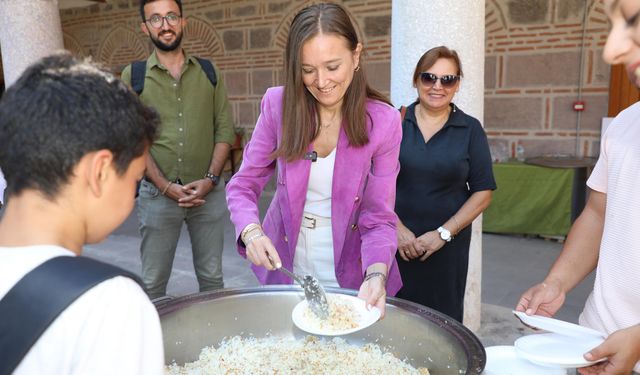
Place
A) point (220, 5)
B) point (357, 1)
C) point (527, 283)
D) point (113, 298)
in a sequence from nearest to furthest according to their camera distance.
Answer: point (113, 298) → point (527, 283) → point (357, 1) → point (220, 5)

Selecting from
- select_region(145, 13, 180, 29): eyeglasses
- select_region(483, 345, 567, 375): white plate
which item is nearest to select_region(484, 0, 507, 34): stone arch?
select_region(145, 13, 180, 29): eyeglasses

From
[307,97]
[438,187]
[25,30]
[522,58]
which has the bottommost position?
[438,187]

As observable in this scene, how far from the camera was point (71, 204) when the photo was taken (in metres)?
0.80

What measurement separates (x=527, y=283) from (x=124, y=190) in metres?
A: 3.83

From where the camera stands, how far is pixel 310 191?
187 centimetres

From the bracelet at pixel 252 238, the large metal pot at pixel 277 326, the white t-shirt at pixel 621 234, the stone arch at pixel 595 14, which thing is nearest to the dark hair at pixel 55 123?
the large metal pot at pixel 277 326

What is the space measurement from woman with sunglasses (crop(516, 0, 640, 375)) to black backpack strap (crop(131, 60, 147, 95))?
7.50ft

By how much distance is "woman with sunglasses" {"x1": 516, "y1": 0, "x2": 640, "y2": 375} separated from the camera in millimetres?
1178

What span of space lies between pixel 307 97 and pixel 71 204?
1.13 meters

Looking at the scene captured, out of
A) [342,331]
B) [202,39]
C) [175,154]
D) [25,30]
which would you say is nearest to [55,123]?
[342,331]

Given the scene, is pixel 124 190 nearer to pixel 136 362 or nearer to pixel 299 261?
pixel 136 362

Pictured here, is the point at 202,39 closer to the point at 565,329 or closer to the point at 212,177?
the point at 212,177

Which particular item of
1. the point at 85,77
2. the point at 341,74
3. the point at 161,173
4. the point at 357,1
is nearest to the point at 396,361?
the point at 341,74

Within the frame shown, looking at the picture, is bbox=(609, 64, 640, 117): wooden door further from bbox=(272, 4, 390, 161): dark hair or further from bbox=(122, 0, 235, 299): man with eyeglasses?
bbox=(272, 4, 390, 161): dark hair
